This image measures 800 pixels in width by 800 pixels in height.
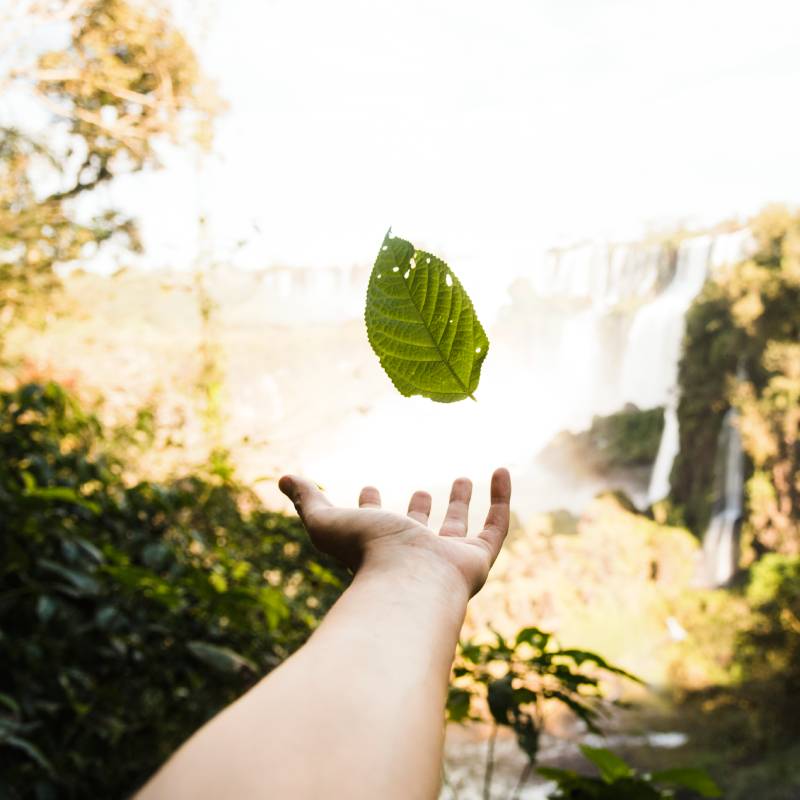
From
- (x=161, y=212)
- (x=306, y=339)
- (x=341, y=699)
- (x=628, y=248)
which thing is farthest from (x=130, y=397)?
(x=628, y=248)

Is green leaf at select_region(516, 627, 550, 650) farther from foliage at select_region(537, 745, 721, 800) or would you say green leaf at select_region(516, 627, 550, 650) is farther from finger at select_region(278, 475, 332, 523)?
finger at select_region(278, 475, 332, 523)

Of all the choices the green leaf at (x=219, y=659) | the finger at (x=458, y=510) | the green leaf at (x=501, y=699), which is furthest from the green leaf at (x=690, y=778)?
the green leaf at (x=219, y=659)

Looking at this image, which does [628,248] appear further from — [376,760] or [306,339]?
[376,760]

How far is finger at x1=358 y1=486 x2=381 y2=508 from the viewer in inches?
16.2

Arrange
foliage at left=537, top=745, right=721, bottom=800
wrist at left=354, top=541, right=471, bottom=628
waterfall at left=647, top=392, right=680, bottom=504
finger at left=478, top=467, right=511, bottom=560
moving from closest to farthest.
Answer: wrist at left=354, top=541, right=471, bottom=628 → finger at left=478, top=467, right=511, bottom=560 → foliage at left=537, top=745, right=721, bottom=800 → waterfall at left=647, top=392, right=680, bottom=504

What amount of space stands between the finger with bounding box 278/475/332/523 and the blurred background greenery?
11.9 inches

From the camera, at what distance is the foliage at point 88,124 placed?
11.7 feet

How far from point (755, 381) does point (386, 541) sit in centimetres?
631

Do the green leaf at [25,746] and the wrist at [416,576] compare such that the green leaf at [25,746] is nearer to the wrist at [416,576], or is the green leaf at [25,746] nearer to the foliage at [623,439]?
the wrist at [416,576]

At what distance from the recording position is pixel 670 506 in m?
6.45

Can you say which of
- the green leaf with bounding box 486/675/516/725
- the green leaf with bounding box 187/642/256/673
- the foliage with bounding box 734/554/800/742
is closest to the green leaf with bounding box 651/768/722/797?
the green leaf with bounding box 486/675/516/725

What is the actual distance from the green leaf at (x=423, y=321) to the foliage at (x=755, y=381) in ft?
20.2

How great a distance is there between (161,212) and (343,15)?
2492 mm

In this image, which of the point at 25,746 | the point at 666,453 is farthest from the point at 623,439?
the point at 25,746
